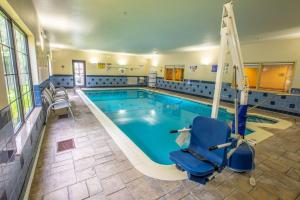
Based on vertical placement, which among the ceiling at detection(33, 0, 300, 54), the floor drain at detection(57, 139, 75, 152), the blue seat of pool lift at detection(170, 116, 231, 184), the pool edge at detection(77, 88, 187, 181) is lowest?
the floor drain at detection(57, 139, 75, 152)

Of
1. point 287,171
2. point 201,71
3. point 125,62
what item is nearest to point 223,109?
point 201,71

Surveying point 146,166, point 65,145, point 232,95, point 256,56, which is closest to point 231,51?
point 146,166

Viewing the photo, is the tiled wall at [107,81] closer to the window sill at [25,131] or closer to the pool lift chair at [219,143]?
the window sill at [25,131]

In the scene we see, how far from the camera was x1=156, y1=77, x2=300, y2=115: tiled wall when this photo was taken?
17.4 feet

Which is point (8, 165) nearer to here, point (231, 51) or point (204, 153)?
point (204, 153)

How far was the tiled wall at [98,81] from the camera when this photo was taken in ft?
33.5

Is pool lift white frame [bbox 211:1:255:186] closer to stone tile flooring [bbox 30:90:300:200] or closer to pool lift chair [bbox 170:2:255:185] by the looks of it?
pool lift chair [bbox 170:2:255:185]

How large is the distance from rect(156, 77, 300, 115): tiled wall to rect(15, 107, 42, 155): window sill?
6313 millimetres

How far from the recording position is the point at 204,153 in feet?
5.92

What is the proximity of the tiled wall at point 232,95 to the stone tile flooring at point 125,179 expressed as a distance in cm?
329

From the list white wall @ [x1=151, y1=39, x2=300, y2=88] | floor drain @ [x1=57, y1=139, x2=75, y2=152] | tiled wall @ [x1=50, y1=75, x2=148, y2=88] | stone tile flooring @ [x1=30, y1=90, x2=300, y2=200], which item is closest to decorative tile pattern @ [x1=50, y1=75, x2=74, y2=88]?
tiled wall @ [x1=50, y1=75, x2=148, y2=88]

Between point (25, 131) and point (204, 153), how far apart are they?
2508 mm

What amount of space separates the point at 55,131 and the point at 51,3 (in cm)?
271

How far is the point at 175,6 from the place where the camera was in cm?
309
